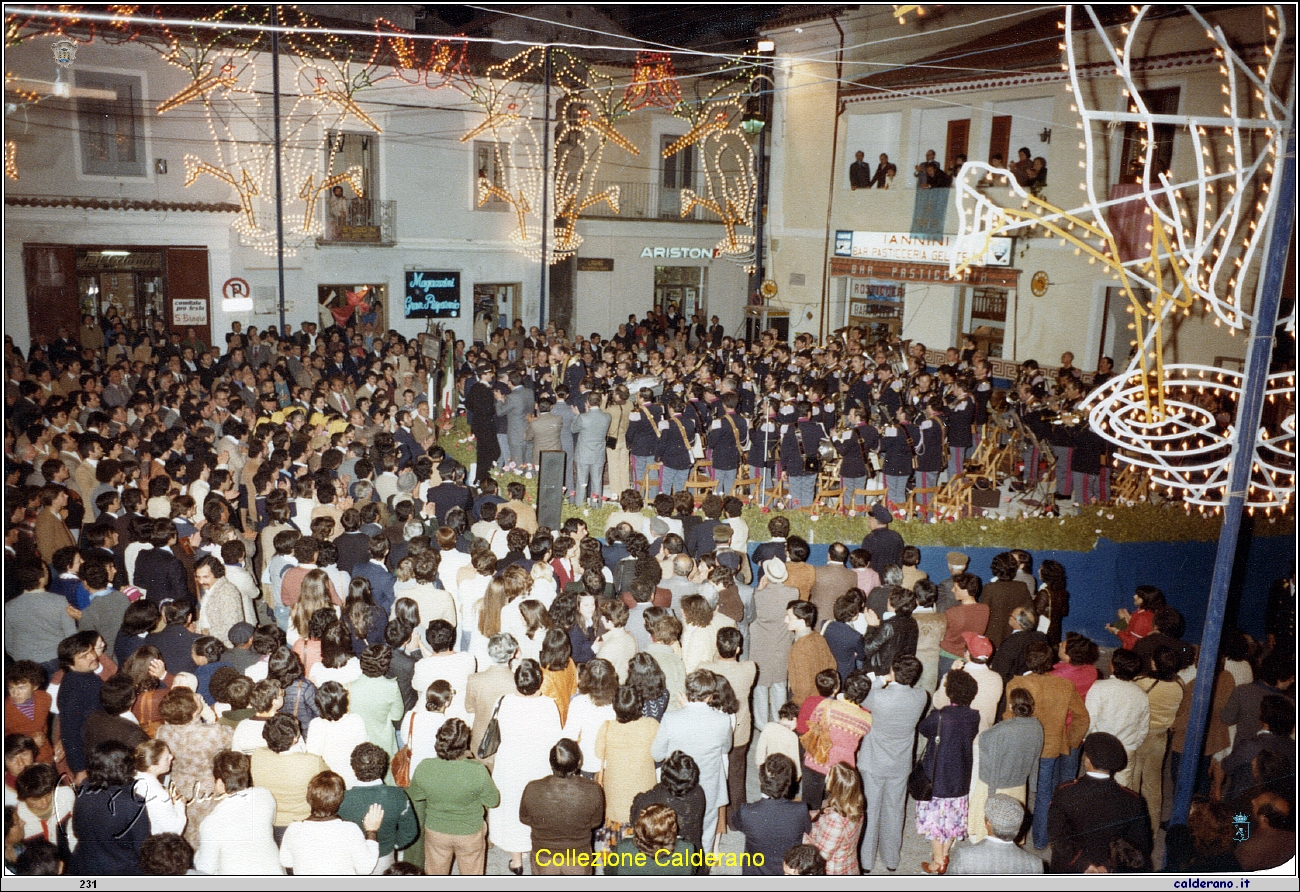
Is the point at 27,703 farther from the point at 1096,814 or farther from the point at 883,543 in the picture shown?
the point at 883,543

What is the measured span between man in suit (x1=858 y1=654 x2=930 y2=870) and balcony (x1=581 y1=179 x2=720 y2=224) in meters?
20.0

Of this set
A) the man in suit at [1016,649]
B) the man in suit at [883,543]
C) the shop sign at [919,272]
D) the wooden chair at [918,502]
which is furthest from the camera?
the shop sign at [919,272]

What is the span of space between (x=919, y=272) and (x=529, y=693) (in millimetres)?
16135

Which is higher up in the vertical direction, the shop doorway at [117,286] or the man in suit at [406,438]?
the shop doorway at [117,286]

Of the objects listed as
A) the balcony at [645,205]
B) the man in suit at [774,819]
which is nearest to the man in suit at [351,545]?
the man in suit at [774,819]

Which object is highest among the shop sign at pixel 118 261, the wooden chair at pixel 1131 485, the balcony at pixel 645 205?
the balcony at pixel 645 205

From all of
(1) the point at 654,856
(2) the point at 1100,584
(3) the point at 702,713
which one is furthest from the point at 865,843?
(2) the point at 1100,584

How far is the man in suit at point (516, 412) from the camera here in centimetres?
1156

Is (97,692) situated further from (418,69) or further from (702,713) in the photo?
(418,69)

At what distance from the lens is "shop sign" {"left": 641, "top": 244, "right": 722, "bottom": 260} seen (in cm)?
2475

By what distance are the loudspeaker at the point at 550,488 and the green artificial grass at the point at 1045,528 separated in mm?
1176

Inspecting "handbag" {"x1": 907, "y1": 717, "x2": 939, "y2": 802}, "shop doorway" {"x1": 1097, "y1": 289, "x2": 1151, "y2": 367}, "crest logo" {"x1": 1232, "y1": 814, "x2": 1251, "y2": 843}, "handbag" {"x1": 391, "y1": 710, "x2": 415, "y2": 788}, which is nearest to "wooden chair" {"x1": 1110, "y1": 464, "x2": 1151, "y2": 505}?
"shop doorway" {"x1": 1097, "y1": 289, "x2": 1151, "y2": 367}

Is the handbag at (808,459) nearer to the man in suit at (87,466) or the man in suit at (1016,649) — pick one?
the man in suit at (1016,649)

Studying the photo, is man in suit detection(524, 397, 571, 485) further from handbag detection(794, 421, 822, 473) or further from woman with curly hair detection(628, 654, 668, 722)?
woman with curly hair detection(628, 654, 668, 722)
